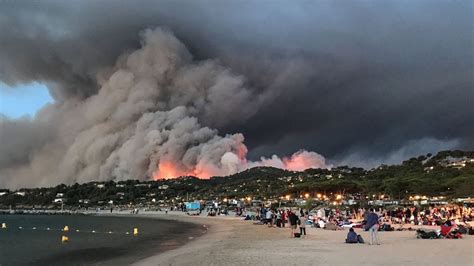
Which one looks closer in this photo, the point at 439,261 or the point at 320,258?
the point at 439,261

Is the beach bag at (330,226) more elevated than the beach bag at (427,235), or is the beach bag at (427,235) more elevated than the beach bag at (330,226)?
the beach bag at (330,226)

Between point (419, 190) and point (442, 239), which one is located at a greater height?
point (419, 190)

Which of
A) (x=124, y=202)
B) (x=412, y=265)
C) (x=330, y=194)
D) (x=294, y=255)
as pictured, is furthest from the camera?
(x=124, y=202)

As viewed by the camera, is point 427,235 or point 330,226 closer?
point 427,235

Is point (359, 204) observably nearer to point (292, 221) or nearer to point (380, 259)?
point (292, 221)

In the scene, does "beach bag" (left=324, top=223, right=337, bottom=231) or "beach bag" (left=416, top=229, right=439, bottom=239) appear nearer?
"beach bag" (left=416, top=229, right=439, bottom=239)

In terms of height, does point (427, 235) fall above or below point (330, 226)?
below

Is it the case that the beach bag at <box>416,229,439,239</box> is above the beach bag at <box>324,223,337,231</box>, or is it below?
below

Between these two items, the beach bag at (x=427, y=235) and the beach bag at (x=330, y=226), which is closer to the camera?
the beach bag at (x=427, y=235)

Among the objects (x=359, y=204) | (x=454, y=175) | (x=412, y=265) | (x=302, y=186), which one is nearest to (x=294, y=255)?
(x=412, y=265)

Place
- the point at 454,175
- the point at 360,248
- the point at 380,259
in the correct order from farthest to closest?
the point at 454,175, the point at 360,248, the point at 380,259
